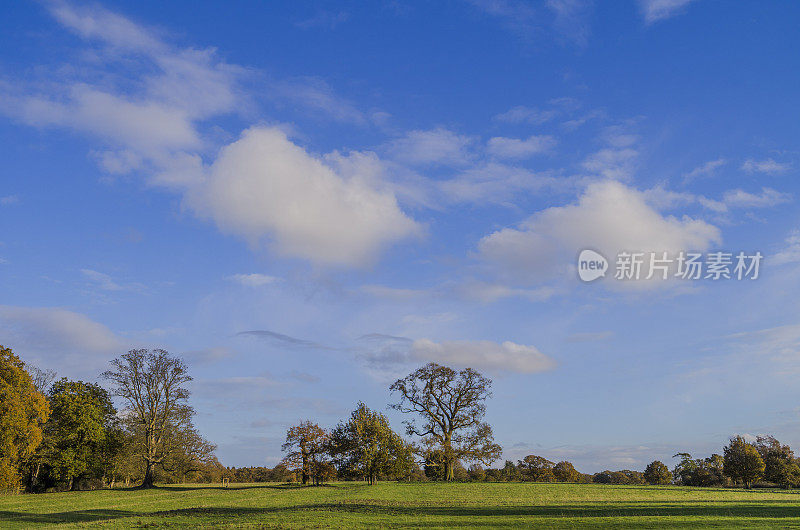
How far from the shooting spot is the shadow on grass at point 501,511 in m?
27.8

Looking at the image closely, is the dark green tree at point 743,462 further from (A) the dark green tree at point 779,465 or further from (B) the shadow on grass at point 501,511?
(B) the shadow on grass at point 501,511

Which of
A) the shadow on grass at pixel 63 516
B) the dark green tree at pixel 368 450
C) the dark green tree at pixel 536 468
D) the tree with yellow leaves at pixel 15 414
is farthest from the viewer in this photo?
the dark green tree at pixel 536 468

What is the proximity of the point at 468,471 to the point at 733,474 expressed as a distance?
3381 cm

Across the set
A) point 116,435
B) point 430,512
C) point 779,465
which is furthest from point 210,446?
point 779,465

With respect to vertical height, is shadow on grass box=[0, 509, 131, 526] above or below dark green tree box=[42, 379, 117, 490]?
below

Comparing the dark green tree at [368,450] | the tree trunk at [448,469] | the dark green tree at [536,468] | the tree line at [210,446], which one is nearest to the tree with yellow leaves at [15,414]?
the tree line at [210,446]

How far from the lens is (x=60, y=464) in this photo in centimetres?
5906

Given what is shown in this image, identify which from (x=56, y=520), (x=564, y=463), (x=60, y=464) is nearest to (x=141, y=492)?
(x=60, y=464)

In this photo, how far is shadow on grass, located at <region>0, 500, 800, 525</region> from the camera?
27.8 metres

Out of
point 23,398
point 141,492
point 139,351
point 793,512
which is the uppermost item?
point 139,351

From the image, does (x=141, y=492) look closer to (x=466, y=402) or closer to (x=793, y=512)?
(x=466, y=402)

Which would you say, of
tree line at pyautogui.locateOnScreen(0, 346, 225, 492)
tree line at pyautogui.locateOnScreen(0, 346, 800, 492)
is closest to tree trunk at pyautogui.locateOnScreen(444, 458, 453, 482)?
tree line at pyautogui.locateOnScreen(0, 346, 800, 492)

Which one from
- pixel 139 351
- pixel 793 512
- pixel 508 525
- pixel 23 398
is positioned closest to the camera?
pixel 508 525

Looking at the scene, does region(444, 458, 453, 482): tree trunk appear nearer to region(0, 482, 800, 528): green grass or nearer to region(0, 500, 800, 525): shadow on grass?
region(0, 482, 800, 528): green grass
